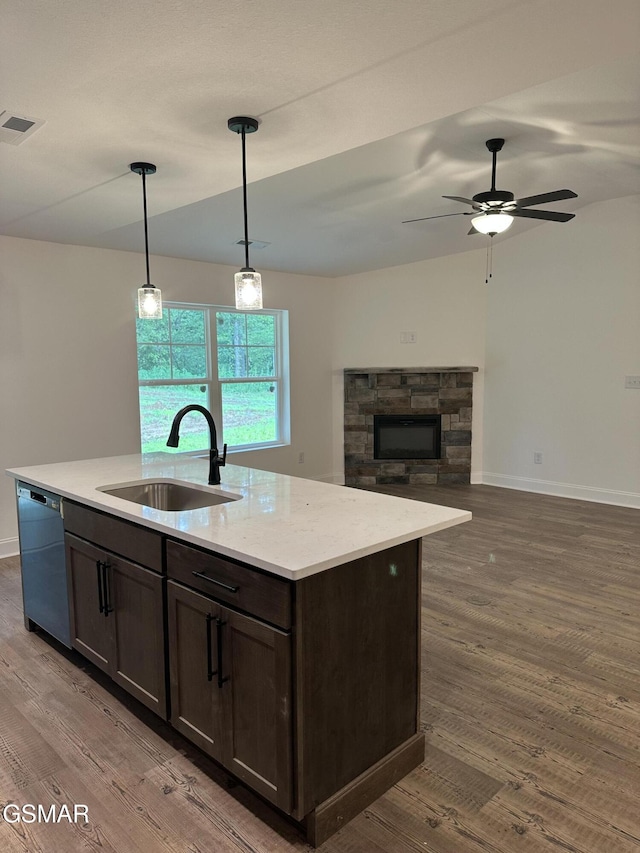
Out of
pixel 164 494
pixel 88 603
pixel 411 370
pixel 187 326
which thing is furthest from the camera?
pixel 411 370

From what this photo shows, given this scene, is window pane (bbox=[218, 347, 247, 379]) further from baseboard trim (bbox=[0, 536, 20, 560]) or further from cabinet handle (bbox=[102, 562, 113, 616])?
cabinet handle (bbox=[102, 562, 113, 616])

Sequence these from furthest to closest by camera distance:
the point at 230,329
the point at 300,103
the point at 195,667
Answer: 1. the point at 230,329
2. the point at 300,103
3. the point at 195,667

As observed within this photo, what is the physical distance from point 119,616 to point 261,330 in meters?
4.24

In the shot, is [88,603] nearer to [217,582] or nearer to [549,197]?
[217,582]

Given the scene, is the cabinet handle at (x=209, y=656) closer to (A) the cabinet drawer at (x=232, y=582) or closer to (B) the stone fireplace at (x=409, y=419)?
(A) the cabinet drawer at (x=232, y=582)

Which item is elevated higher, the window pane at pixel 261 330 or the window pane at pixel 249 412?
the window pane at pixel 261 330

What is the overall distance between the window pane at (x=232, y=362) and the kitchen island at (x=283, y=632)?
354 centimetres

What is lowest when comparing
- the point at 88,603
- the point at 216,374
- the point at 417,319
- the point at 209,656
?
the point at 88,603

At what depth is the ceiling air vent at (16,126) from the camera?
2.15m

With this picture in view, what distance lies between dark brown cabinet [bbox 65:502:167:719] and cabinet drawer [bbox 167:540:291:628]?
0.53 ft

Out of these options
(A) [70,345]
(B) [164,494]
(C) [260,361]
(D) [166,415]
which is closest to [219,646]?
(B) [164,494]

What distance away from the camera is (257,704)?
5.65 ft

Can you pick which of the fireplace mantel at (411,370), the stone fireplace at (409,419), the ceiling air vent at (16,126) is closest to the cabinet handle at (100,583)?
the ceiling air vent at (16,126)

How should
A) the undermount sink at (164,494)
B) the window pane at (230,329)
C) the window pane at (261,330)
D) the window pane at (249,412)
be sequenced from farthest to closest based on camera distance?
the window pane at (261,330) < the window pane at (249,412) < the window pane at (230,329) < the undermount sink at (164,494)
